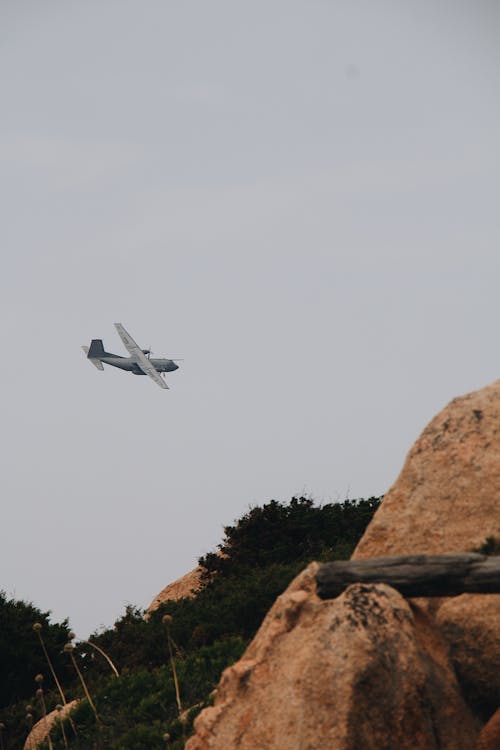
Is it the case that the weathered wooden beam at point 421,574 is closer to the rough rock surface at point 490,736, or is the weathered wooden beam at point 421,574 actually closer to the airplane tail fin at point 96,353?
the rough rock surface at point 490,736

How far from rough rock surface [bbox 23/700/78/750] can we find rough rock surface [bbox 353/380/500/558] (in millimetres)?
7027

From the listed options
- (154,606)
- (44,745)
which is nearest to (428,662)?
(44,745)

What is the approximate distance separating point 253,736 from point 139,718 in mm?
5727

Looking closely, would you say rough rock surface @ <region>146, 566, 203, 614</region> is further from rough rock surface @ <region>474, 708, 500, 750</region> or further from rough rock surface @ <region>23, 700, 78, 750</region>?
rough rock surface @ <region>474, 708, 500, 750</region>

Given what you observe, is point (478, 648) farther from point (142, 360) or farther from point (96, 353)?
point (96, 353)

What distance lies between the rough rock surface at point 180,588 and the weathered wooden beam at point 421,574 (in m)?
15.9

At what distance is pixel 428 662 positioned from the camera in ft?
36.6

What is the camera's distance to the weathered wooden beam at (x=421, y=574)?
11.3 m

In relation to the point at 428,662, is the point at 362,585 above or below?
above

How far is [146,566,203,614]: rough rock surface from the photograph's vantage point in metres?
27.9

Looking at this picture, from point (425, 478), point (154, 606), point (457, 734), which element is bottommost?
point (457, 734)

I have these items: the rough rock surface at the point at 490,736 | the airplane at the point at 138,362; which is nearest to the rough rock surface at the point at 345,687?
the rough rock surface at the point at 490,736

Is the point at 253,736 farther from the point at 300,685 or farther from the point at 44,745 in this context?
the point at 44,745

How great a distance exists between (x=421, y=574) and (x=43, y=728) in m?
9.40
